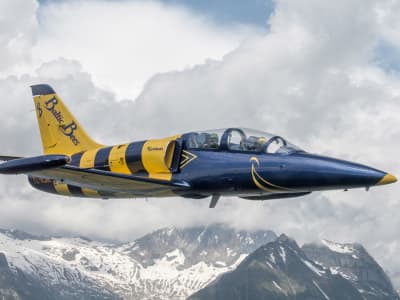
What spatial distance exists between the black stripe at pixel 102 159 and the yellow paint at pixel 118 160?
397mm

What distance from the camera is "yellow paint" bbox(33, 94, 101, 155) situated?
149ft

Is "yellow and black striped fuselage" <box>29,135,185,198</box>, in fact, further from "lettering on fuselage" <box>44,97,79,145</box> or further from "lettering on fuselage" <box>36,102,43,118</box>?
"lettering on fuselage" <box>36,102,43,118</box>

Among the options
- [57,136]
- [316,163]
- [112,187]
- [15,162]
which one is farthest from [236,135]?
[57,136]

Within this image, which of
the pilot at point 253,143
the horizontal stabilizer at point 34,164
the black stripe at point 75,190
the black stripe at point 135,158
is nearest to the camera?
the horizontal stabilizer at point 34,164

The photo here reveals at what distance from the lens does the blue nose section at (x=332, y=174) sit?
92.8 ft

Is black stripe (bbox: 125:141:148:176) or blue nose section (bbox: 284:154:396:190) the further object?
black stripe (bbox: 125:141:148:176)

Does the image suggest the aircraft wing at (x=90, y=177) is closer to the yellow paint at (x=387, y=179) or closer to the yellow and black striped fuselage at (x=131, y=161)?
the yellow and black striped fuselage at (x=131, y=161)

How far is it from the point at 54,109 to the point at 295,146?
70.8 feet

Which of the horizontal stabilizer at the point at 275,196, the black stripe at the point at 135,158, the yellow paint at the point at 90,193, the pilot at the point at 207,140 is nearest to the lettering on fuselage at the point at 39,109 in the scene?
the yellow paint at the point at 90,193

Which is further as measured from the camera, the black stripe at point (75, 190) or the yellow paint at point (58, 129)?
the yellow paint at point (58, 129)

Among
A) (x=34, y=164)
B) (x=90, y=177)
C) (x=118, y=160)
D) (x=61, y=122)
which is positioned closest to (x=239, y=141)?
(x=90, y=177)

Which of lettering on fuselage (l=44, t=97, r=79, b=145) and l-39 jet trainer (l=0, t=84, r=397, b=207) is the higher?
lettering on fuselage (l=44, t=97, r=79, b=145)

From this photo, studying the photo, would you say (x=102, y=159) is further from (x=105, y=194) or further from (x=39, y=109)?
(x=39, y=109)

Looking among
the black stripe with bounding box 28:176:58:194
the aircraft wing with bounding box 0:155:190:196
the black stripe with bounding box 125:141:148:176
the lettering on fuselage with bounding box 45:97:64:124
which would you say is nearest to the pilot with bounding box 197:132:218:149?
the aircraft wing with bounding box 0:155:190:196
